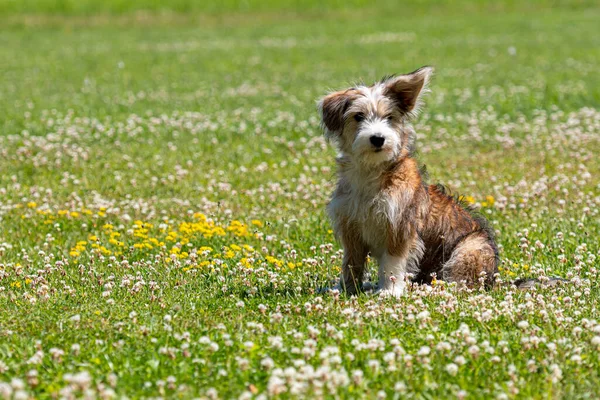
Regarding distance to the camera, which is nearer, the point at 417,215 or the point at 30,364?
the point at 30,364

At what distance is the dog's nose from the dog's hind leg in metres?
1.23

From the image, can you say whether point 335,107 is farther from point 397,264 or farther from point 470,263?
point 470,263

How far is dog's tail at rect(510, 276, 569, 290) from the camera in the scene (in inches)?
268

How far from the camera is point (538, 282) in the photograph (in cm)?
693

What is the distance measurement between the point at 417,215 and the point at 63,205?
16.1ft

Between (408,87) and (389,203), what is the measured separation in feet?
3.10

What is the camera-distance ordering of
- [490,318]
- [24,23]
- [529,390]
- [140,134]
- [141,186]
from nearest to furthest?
[529,390] → [490,318] → [141,186] → [140,134] → [24,23]

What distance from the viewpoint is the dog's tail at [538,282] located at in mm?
6814

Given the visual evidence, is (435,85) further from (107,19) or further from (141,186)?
(107,19)

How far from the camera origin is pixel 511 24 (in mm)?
38438

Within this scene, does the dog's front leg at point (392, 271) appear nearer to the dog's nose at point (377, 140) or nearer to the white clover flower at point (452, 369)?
the dog's nose at point (377, 140)

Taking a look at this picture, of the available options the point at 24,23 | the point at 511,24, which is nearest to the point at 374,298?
the point at 511,24

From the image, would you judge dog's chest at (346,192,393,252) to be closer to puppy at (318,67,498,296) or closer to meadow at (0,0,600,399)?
puppy at (318,67,498,296)

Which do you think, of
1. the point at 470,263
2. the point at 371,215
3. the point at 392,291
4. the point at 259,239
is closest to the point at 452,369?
the point at 392,291
